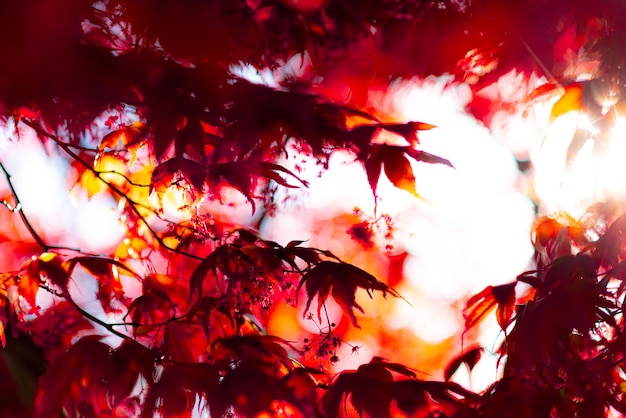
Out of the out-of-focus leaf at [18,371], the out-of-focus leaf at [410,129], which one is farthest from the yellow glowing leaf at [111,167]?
the out-of-focus leaf at [410,129]

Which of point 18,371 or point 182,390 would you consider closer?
point 182,390

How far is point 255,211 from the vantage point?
3.99 ft

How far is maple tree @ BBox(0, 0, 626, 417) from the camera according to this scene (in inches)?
41.5

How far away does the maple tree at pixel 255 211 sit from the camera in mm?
1055

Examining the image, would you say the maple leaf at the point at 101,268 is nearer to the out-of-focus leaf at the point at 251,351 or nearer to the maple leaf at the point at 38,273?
the maple leaf at the point at 38,273

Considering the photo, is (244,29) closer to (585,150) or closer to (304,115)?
(304,115)

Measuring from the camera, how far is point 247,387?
1.06 metres

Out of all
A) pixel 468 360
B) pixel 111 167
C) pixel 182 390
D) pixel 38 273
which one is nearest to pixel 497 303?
pixel 468 360

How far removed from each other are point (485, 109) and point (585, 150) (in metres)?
2.42

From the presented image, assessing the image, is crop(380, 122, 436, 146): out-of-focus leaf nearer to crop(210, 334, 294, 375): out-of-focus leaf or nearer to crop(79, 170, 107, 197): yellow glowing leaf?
crop(210, 334, 294, 375): out-of-focus leaf

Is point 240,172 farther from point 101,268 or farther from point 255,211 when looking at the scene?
point 101,268

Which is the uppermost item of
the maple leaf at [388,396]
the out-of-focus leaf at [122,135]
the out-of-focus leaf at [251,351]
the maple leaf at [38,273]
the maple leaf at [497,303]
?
the out-of-focus leaf at [122,135]

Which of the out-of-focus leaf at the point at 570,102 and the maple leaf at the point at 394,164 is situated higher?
the out-of-focus leaf at the point at 570,102

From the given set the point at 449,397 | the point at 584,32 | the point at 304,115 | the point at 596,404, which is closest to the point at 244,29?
the point at 304,115
